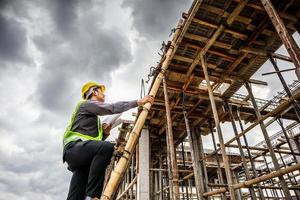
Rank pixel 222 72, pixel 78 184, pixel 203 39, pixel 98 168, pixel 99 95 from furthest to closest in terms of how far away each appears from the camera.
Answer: pixel 222 72 → pixel 203 39 → pixel 99 95 → pixel 78 184 → pixel 98 168

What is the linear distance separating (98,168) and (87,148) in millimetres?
278

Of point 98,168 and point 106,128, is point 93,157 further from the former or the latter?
point 106,128

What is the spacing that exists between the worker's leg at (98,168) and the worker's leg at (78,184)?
0.48 meters

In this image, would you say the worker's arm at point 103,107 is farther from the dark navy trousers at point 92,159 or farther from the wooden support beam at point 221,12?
the wooden support beam at point 221,12

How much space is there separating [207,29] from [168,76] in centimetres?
226

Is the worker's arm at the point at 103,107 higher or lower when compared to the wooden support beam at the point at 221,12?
lower

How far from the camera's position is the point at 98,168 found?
97.3 inches

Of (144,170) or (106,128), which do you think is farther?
(144,170)

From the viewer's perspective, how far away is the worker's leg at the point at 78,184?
273 cm

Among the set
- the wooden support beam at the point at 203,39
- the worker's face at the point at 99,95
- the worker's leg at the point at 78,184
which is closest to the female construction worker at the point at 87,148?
the worker's leg at the point at 78,184

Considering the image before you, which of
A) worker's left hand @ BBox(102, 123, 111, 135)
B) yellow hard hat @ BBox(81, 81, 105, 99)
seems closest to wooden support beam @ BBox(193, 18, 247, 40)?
yellow hard hat @ BBox(81, 81, 105, 99)

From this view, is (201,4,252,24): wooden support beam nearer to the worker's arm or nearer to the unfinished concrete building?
the unfinished concrete building

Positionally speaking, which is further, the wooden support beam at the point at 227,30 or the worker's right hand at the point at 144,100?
the wooden support beam at the point at 227,30

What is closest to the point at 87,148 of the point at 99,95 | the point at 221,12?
the point at 99,95
